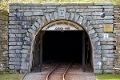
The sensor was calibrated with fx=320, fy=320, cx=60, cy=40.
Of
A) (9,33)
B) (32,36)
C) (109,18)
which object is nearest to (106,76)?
(109,18)

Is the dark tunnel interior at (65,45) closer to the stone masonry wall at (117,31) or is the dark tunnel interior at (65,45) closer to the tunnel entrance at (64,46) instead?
the tunnel entrance at (64,46)

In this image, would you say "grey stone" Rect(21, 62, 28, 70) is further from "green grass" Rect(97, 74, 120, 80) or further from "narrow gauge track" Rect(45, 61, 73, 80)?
"green grass" Rect(97, 74, 120, 80)

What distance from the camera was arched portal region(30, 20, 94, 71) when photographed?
709 inches

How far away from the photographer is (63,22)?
18.0 meters

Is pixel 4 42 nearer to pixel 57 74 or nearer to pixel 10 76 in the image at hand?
pixel 10 76

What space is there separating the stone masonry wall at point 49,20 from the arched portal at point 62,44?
1.93ft

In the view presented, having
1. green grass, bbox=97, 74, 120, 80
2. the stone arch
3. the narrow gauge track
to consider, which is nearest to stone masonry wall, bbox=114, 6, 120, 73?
green grass, bbox=97, 74, 120, 80

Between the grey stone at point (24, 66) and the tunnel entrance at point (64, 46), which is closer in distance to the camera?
the grey stone at point (24, 66)

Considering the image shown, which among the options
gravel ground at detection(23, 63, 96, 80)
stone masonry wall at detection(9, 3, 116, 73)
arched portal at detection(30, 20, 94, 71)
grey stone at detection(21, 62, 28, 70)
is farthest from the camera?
arched portal at detection(30, 20, 94, 71)

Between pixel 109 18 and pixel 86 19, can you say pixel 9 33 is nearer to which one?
pixel 86 19

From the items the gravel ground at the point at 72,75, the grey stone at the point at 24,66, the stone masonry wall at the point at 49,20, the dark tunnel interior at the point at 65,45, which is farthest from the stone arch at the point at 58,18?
the dark tunnel interior at the point at 65,45

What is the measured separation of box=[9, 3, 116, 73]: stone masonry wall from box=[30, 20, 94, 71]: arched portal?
587 millimetres

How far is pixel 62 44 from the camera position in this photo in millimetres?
30188

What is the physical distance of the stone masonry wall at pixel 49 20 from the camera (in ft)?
57.2
